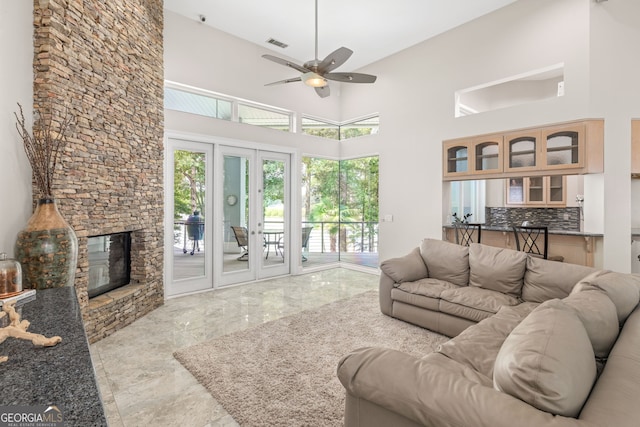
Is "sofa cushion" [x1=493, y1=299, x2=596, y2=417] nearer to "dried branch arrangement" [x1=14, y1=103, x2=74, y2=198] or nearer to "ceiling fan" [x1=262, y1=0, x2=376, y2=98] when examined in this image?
"ceiling fan" [x1=262, y1=0, x2=376, y2=98]

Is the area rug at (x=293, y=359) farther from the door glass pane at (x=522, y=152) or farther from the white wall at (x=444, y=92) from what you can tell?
the door glass pane at (x=522, y=152)

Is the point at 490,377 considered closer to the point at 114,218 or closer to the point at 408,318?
the point at 408,318

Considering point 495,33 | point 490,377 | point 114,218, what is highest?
Result: point 495,33

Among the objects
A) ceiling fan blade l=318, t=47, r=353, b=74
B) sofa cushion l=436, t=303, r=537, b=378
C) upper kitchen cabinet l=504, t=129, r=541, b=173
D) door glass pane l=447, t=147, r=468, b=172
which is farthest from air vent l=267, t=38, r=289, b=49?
sofa cushion l=436, t=303, r=537, b=378

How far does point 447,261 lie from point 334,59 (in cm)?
259

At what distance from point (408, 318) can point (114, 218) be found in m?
3.39

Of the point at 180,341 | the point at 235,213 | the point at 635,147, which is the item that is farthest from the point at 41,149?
the point at 635,147

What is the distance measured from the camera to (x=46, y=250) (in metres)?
2.38

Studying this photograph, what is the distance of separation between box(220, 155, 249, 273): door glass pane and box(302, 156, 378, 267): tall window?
1.35m

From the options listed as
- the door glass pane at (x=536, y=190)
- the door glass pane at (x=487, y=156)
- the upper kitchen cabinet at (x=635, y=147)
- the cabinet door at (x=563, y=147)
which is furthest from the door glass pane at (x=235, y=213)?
the door glass pane at (x=536, y=190)

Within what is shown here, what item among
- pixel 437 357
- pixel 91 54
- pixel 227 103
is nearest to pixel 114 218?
pixel 91 54

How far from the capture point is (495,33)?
4.68 meters

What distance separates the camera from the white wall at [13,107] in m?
A: 2.40

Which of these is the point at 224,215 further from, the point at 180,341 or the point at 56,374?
the point at 56,374
